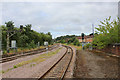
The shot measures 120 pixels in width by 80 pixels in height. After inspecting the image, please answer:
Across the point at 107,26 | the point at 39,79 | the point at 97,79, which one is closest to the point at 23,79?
the point at 39,79

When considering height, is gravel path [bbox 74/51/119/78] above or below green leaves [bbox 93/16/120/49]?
below

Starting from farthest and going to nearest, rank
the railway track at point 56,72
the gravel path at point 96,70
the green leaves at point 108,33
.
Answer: the green leaves at point 108,33, the gravel path at point 96,70, the railway track at point 56,72

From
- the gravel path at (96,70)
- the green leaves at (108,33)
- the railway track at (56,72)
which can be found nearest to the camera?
the railway track at (56,72)

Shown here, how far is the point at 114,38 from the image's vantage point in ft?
67.4

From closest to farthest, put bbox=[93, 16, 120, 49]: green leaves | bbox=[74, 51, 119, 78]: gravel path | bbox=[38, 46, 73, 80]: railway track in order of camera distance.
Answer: bbox=[38, 46, 73, 80]: railway track < bbox=[74, 51, 119, 78]: gravel path < bbox=[93, 16, 120, 49]: green leaves

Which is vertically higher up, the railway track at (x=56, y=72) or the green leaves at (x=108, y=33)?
the green leaves at (x=108, y=33)

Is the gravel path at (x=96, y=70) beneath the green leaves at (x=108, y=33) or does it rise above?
beneath

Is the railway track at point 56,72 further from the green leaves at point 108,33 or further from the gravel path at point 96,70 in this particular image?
the green leaves at point 108,33

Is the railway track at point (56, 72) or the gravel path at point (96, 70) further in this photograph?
the gravel path at point (96, 70)

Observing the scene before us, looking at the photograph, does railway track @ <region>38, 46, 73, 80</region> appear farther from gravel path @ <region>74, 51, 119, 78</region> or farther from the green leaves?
the green leaves

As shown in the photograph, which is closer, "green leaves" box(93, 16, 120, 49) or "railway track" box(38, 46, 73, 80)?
"railway track" box(38, 46, 73, 80)

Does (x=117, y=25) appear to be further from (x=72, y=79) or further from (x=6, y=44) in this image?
(x=6, y=44)

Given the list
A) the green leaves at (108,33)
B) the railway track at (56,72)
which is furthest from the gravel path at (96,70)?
the green leaves at (108,33)

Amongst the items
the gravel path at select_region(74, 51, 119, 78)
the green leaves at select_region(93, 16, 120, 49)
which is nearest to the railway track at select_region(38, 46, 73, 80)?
the gravel path at select_region(74, 51, 119, 78)
